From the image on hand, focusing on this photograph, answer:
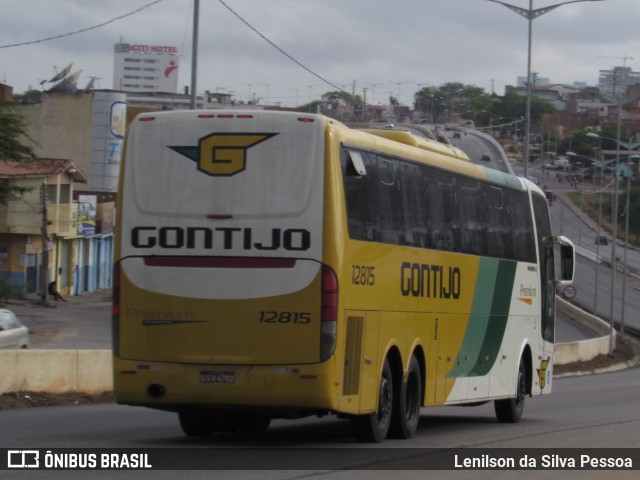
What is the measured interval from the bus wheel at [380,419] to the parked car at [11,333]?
15339 millimetres

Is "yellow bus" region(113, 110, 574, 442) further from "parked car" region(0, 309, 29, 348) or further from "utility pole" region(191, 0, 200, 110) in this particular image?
"parked car" region(0, 309, 29, 348)

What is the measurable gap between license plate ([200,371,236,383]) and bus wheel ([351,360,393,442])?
178 centimetres

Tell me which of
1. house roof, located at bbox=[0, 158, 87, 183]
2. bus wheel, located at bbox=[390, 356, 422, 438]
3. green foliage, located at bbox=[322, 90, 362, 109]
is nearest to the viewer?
bus wheel, located at bbox=[390, 356, 422, 438]

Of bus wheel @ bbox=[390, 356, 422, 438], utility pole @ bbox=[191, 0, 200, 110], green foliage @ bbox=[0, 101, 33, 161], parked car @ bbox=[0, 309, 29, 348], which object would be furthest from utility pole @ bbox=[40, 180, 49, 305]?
bus wheel @ bbox=[390, 356, 422, 438]

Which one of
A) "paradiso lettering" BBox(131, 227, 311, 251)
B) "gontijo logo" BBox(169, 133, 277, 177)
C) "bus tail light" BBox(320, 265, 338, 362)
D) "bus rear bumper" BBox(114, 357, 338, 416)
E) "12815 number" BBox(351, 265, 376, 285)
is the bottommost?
"bus rear bumper" BBox(114, 357, 338, 416)

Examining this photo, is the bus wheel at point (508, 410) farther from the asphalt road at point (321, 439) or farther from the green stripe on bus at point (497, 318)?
the green stripe on bus at point (497, 318)

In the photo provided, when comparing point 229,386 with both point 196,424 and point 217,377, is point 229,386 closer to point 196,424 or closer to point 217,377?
point 217,377

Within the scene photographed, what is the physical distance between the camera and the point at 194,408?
1248 cm

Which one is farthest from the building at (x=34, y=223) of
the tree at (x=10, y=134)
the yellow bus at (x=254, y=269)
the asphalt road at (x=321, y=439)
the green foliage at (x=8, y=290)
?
the yellow bus at (x=254, y=269)

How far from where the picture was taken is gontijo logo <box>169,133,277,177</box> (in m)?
12.3

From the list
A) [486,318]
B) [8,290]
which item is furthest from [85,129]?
[486,318]

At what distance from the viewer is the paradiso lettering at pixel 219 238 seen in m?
12.0

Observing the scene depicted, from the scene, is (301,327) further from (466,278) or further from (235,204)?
(466,278)

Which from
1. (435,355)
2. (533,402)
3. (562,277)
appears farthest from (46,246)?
(435,355)
